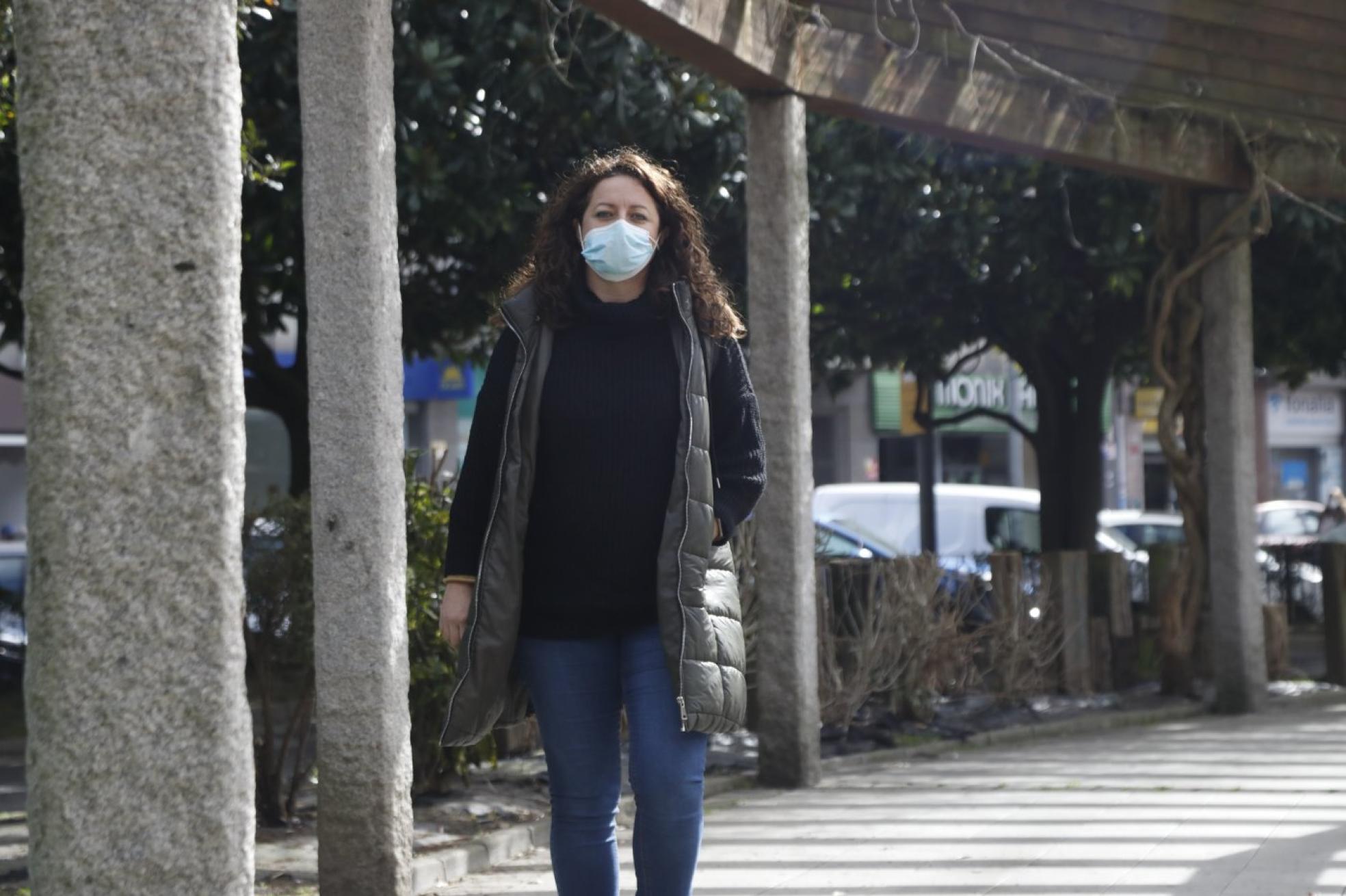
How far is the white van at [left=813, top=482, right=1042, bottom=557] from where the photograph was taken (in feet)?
65.0

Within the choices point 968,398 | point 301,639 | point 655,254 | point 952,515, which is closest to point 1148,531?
point 952,515

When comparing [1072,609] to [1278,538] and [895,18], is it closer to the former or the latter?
[895,18]

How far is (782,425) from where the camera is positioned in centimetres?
782

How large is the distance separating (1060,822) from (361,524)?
123 inches

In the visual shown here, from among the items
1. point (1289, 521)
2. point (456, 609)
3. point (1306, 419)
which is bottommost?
point (456, 609)

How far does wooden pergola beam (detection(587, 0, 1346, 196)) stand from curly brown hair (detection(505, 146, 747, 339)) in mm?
2588

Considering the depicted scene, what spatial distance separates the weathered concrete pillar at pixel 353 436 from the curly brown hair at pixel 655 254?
116cm

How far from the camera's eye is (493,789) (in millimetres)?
7645

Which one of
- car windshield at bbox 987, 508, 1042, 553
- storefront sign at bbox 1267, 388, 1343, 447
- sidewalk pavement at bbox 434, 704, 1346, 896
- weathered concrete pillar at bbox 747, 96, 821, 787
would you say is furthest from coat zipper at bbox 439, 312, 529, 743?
storefront sign at bbox 1267, 388, 1343, 447

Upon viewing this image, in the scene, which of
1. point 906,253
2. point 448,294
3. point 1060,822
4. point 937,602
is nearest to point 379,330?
point 1060,822

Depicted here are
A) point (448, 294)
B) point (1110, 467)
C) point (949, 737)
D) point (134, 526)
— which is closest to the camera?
point (134, 526)

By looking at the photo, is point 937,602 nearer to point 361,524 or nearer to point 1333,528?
point 361,524

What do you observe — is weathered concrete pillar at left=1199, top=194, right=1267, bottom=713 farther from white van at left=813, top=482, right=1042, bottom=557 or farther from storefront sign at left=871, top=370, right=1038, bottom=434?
storefront sign at left=871, top=370, right=1038, bottom=434

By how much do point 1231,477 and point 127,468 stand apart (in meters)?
9.45
